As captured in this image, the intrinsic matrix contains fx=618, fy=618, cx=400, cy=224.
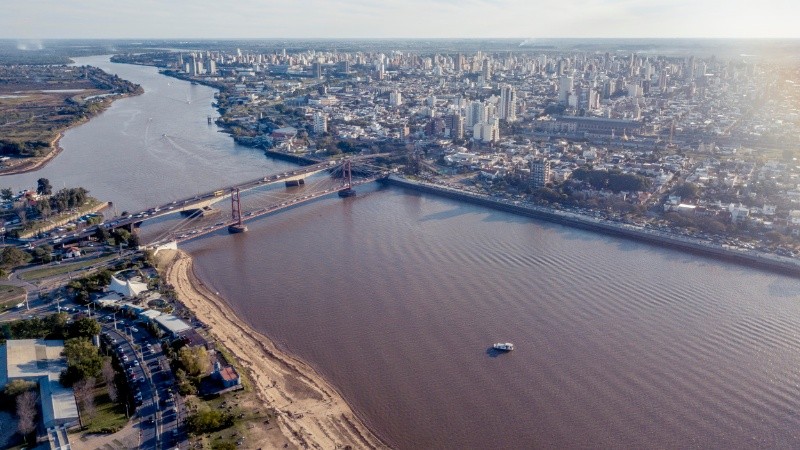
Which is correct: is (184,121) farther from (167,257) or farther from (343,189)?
(167,257)

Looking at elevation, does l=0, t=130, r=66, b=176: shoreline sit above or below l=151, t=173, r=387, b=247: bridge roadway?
above

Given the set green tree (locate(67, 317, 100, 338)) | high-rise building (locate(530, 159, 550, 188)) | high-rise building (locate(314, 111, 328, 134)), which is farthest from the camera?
high-rise building (locate(314, 111, 328, 134))

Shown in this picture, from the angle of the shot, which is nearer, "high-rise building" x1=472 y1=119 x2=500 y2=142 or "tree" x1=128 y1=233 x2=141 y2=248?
"tree" x1=128 y1=233 x2=141 y2=248

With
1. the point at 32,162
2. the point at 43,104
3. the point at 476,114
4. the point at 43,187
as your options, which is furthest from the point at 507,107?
the point at 43,104

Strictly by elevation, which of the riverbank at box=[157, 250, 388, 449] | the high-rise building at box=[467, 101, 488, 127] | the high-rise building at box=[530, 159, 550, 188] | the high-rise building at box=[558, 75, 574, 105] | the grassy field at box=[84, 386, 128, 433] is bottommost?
the riverbank at box=[157, 250, 388, 449]

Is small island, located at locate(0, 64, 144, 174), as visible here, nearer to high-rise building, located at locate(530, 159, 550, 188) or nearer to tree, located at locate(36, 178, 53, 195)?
tree, located at locate(36, 178, 53, 195)

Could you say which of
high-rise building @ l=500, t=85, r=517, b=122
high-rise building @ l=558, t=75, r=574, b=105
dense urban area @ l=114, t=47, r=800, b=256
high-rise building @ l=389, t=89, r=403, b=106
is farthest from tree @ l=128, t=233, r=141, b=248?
high-rise building @ l=558, t=75, r=574, b=105

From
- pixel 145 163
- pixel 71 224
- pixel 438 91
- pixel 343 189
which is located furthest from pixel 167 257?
pixel 438 91

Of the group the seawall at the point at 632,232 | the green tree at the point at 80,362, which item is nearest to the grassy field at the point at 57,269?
the green tree at the point at 80,362
